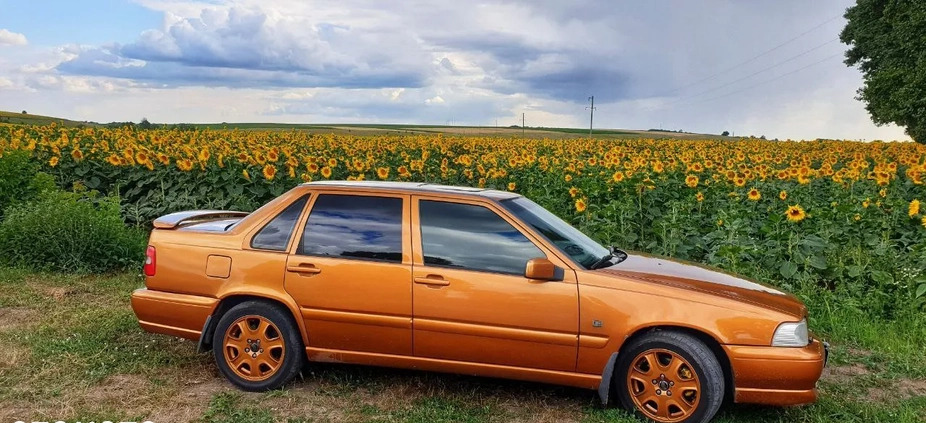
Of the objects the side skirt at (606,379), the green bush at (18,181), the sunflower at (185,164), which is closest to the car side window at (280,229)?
the side skirt at (606,379)

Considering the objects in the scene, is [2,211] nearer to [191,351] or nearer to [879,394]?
[191,351]

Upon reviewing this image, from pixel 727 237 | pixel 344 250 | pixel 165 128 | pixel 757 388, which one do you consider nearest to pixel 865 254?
pixel 727 237

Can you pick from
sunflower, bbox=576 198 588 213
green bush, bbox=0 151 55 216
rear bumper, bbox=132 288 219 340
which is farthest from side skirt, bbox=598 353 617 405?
green bush, bbox=0 151 55 216

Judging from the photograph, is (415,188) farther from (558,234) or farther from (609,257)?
(609,257)

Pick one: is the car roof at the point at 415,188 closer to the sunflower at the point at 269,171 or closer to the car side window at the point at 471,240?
the car side window at the point at 471,240

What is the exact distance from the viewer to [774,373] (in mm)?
4453

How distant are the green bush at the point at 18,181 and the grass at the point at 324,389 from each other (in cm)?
433

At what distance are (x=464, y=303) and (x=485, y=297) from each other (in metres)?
0.14

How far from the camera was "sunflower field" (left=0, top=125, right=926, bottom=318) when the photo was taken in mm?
7625

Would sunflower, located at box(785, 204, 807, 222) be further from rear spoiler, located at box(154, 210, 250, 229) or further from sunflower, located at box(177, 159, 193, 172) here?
sunflower, located at box(177, 159, 193, 172)

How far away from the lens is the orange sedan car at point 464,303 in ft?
14.8

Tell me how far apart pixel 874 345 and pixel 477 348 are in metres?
3.78

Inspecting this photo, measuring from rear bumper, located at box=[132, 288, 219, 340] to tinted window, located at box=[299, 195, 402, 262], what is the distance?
0.83m

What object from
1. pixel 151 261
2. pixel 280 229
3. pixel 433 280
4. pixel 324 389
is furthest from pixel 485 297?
pixel 151 261
